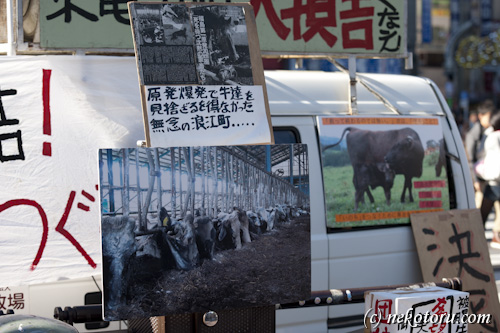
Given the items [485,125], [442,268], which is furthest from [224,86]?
[485,125]

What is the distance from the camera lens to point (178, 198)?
2.83m

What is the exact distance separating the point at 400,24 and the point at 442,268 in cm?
162

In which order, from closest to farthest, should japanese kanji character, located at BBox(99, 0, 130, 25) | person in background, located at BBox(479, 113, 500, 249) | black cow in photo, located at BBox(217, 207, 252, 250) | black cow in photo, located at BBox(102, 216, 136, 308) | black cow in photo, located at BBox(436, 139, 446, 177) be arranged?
black cow in photo, located at BBox(102, 216, 136, 308), black cow in photo, located at BBox(217, 207, 252, 250), japanese kanji character, located at BBox(99, 0, 130, 25), black cow in photo, located at BBox(436, 139, 446, 177), person in background, located at BBox(479, 113, 500, 249)

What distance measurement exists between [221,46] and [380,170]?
1.54m

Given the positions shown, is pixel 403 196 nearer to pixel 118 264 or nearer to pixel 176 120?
pixel 176 120

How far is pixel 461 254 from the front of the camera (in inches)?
185

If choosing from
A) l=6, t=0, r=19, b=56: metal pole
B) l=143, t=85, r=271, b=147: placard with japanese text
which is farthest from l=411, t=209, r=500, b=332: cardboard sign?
l=6, t=0, r=19, b=56: metal pole

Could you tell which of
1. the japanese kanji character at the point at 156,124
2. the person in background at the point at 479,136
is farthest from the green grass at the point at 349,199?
the person in background at the point at 479,136

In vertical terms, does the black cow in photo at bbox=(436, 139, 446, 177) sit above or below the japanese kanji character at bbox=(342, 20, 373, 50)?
below

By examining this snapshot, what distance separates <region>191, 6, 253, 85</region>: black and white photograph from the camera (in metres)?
3.35

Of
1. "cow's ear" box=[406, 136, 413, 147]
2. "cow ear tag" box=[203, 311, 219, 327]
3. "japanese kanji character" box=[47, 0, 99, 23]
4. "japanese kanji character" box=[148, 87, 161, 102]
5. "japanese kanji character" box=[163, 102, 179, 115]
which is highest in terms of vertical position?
"japanese kanji character" box=[47, 0, 99, 23]

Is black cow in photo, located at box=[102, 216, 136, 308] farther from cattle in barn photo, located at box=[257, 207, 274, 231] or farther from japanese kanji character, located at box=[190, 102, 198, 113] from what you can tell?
japanese kanji character, located at box=[190, 102, 198, 113]

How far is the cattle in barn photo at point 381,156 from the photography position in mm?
4348

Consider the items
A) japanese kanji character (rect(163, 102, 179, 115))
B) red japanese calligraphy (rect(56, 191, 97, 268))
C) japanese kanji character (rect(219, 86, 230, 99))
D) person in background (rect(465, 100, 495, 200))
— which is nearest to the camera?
japanese kanji character (rect(163, 102, 179, 115))
